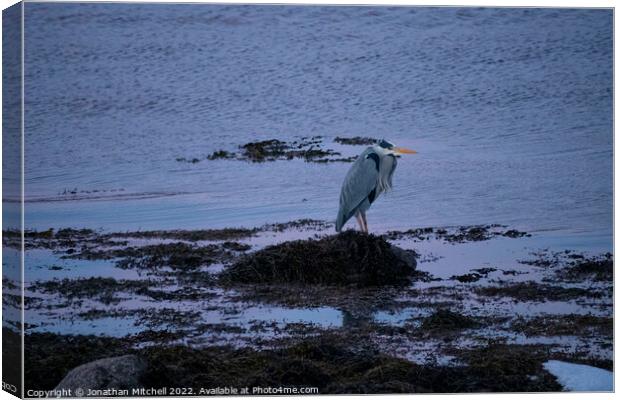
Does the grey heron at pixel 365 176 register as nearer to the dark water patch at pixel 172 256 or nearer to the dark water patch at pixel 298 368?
the dark water patch at pixel 172 256

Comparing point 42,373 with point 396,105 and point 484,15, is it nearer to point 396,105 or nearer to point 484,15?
point 396,105

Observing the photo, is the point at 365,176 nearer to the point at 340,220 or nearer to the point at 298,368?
the point at 340,220

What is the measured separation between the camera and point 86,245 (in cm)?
973

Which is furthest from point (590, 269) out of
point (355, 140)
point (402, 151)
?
point (355, 140)

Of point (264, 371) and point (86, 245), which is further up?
point (86, 245)

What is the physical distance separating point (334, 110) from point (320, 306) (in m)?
1.59

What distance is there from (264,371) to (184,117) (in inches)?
84.8

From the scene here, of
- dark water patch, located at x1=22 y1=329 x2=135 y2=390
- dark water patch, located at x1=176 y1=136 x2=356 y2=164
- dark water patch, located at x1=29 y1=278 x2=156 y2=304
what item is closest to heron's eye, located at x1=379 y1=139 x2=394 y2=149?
dark water patch, located at x1=176 y1=136 x2=356 y2=164

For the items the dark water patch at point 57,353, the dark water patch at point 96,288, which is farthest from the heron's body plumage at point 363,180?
the dark water patch at point 57,353

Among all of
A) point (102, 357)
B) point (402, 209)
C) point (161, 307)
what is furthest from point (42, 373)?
point (402, 209)

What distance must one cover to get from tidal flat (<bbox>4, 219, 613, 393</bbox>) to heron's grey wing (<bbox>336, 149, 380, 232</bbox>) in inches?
7.5

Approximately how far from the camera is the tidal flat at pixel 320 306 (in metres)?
9.23

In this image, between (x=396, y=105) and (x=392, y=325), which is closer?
(x=392, y=325)

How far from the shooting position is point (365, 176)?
33.7ft
